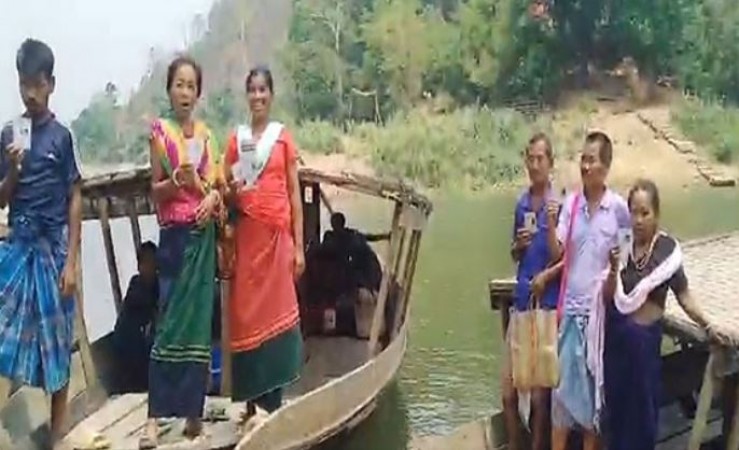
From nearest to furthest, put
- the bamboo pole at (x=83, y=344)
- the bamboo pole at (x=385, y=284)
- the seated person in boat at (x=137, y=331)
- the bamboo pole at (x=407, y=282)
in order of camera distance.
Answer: the bamboo pole at (x=83, y=344) < the seated person in boat at (x=137, y=331) < the bamboo pole at (x=385, y=284) < the bamboo pole at (x=407, y=282)

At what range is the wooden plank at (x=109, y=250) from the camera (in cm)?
701

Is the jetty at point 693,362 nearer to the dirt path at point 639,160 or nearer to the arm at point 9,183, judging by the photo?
the arm at point 9,183

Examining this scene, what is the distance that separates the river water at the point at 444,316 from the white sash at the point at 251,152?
5.72 ft

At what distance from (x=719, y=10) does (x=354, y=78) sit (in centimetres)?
1088

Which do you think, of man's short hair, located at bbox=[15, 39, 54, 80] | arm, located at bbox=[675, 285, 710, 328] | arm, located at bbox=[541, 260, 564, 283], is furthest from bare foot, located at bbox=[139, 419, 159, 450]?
arm, located at bbox=[675, 285, 710, 328]

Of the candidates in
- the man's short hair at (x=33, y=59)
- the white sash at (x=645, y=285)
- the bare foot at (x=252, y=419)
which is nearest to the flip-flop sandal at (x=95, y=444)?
the bare foot at (x=252, y=419)

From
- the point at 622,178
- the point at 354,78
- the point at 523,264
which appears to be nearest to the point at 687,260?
the point at 523,264

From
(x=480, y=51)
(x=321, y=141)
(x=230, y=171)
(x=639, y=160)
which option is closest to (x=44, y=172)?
(x=230, y=171)

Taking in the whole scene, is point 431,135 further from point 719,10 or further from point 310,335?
point 310,335

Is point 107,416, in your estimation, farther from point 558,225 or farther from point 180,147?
point 558,225

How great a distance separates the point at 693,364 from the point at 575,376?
2.26m

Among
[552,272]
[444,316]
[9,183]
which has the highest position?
[9,183]

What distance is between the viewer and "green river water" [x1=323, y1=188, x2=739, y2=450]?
320 inches

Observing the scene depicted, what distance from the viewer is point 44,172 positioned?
15.3ft
